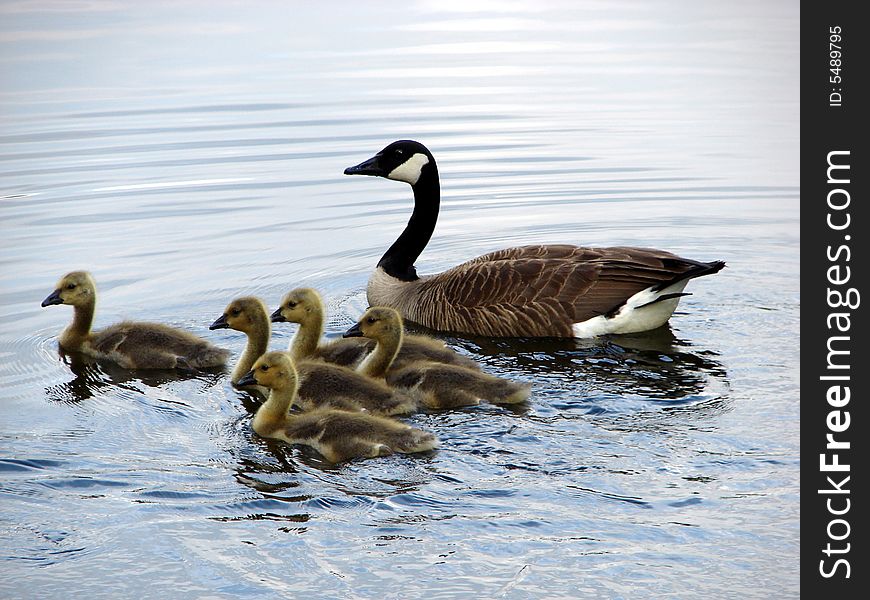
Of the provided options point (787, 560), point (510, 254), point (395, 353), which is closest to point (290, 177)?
point (510, 254)

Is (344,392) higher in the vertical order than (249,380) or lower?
lower

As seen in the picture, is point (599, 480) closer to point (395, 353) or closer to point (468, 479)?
point (468, 479)

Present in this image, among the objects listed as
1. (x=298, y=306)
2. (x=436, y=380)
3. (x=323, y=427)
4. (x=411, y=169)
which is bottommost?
(x=323, y=427)

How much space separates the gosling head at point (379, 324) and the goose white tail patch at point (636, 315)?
1973mm

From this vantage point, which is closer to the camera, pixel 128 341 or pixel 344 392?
pixel 344 392

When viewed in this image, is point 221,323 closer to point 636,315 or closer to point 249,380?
point 249,380

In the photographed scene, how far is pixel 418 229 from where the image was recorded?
1182cm

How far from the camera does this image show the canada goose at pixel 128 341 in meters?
9.65

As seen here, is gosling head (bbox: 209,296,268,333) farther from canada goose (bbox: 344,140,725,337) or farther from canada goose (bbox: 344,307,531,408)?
canada goose (bbox: 344,140,725,337)

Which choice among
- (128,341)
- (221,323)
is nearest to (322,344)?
(221,323)

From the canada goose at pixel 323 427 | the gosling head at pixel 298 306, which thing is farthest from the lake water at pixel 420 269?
the gosling head at pixel 298 306

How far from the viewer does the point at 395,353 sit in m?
9.07

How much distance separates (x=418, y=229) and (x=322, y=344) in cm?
239

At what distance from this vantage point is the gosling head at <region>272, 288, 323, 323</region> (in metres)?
9.35
